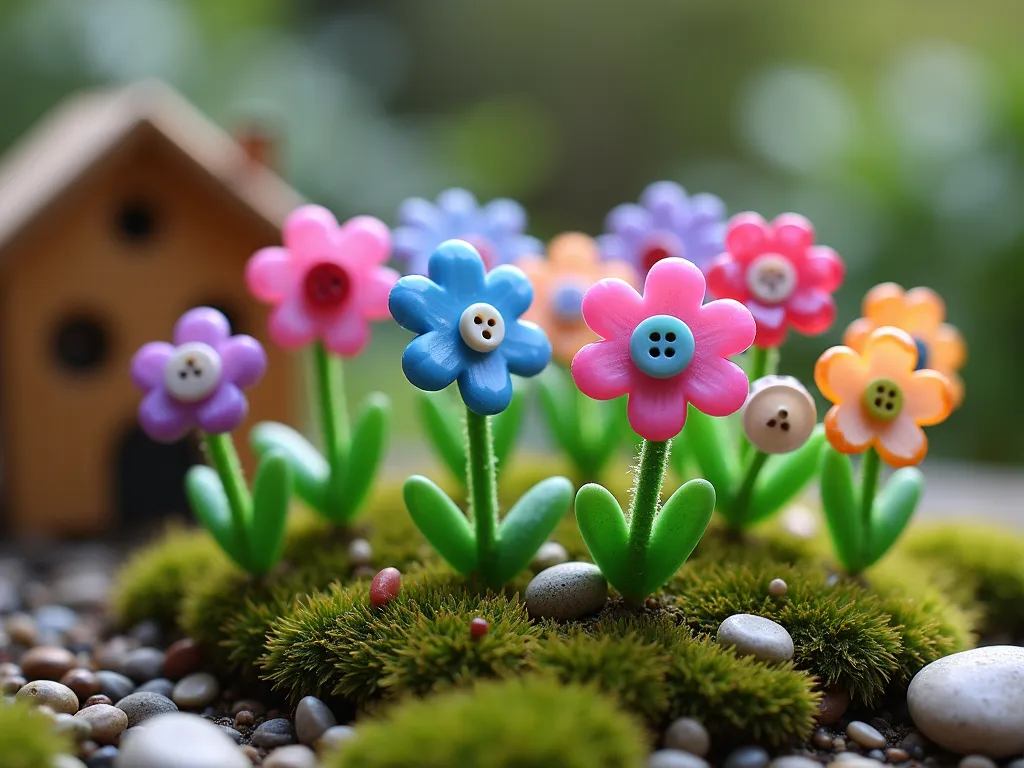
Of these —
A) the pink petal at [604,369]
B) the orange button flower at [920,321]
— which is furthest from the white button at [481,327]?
the orange button flower at [920,321]

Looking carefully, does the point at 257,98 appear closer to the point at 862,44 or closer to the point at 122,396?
the point at 122,396

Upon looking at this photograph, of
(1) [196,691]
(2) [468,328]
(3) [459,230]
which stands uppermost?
(3) [459,230]

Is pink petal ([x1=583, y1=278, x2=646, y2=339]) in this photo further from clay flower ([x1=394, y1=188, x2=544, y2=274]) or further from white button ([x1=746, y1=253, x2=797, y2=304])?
clay flower ([x1=394, y1=188, x2=544, y2=274])

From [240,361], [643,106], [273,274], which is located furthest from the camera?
[643,106]

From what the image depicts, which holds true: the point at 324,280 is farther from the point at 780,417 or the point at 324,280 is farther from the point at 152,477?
the point at 152,477

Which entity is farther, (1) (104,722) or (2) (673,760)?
(1) (104,722)

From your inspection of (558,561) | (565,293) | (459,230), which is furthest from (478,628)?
(459,230)

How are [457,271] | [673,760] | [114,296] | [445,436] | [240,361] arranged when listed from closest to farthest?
[673,760]
[457,271]
[240,361]
[445,436]
[114,296]
